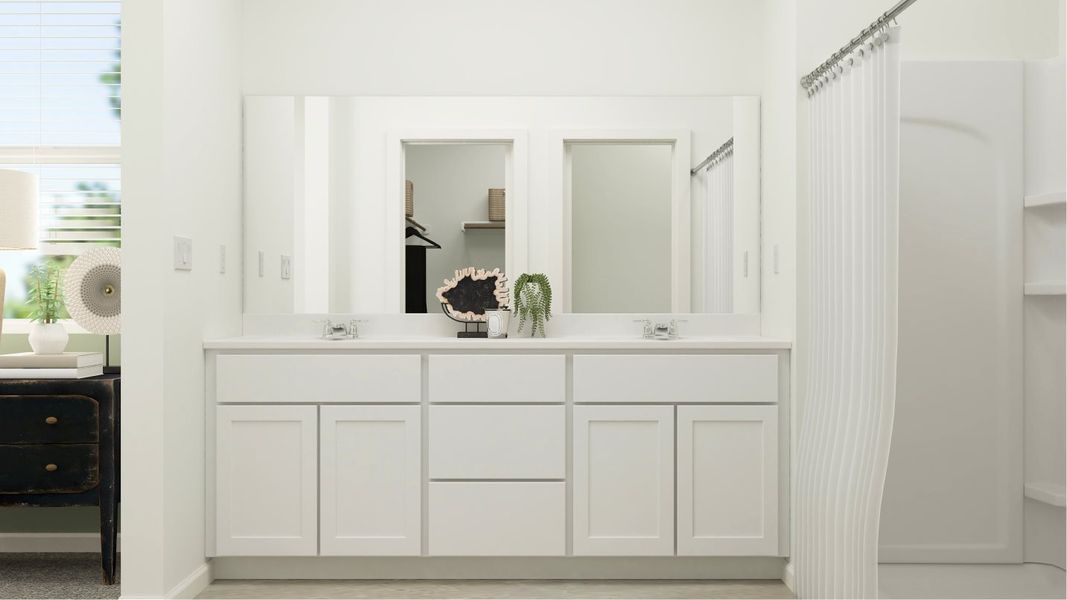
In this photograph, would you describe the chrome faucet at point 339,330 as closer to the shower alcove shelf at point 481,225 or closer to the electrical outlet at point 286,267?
the electrical outlet at point 286,267

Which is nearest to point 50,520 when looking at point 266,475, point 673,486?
point 266,475

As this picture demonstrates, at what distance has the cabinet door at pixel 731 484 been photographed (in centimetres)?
265

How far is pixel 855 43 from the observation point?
2203 mm

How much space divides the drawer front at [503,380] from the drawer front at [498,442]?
0.14 ft

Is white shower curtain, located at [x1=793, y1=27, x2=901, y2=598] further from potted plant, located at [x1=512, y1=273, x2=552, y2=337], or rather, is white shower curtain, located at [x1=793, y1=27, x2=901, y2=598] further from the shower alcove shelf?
the shower alcove shelf

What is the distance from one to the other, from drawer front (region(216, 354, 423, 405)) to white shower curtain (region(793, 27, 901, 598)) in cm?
137

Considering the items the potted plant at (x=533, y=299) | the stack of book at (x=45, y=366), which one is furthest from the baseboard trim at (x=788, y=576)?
the stack of book at (x=45, y=366)

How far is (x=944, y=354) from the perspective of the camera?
9.19 ft

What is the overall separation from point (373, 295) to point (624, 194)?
111cm

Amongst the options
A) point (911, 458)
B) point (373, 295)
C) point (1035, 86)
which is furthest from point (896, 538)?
point (373, 295)

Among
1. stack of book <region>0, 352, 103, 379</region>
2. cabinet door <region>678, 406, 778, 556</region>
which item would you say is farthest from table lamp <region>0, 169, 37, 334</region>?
cabinet door <region>678, 406, 778, 556</region>

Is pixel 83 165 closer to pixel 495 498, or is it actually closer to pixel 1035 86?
pixel 495 498

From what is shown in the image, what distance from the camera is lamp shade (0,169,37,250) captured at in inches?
106

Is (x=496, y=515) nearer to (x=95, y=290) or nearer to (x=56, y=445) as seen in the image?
(x=56, y=445)
